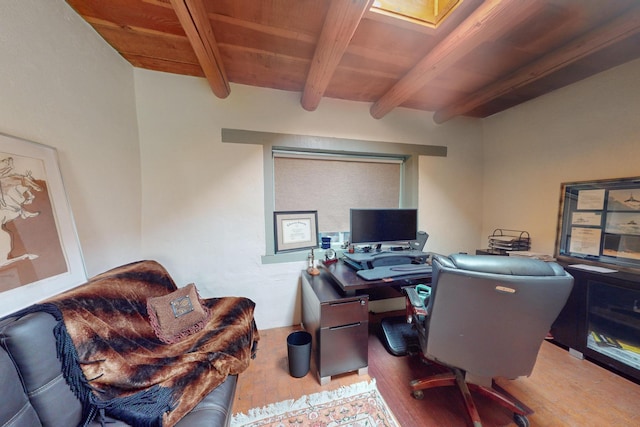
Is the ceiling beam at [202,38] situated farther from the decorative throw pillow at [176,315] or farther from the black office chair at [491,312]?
the black office chair at [491,312]

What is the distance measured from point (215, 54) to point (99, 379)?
196 centimetres

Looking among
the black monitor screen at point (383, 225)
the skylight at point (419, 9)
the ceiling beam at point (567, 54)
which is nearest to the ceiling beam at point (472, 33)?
the skylight at point (419, 9)

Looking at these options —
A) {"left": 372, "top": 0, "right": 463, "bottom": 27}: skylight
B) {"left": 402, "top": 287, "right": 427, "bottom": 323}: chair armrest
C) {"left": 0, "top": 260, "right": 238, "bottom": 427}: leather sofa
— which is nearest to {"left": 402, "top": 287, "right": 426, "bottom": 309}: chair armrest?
{"left": 402, "top": 287, "right": 427, "bottom": 323}: chair armrest

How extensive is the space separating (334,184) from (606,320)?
257cm

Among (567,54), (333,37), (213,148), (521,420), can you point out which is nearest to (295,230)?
(213,148)

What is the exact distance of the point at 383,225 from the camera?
205cm

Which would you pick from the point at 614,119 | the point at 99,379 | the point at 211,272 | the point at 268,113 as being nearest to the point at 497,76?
the point at 614,119

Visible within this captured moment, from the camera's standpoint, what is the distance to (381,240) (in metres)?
2.04

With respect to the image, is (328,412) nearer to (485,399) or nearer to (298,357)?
(298,357)

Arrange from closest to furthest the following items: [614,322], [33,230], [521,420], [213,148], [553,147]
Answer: [33,230] < [521,420] < [614,322] < [213,148] < [553,147]

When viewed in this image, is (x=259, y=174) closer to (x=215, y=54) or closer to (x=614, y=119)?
(x=215, y=54)

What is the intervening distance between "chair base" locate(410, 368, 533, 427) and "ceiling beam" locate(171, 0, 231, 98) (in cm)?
261

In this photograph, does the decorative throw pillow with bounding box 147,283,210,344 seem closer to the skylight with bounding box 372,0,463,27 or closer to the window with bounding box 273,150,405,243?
the window with bounding box 273,150,405,243

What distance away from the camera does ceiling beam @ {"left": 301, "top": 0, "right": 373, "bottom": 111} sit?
107 cm
